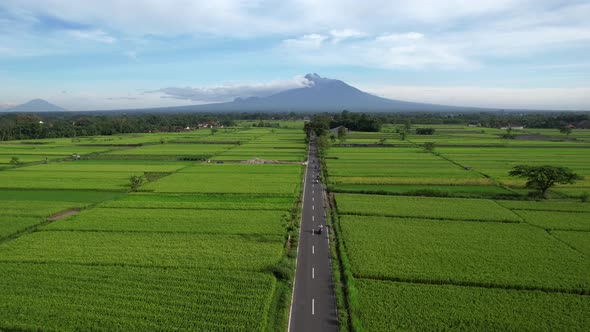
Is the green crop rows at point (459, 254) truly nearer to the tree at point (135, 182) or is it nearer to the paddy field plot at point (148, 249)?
the paddy field plot at point (148, 249)

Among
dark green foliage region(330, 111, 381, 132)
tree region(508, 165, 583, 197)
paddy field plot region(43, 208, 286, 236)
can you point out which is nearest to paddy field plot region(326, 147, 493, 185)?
tree region(508, 165, 583, 197)

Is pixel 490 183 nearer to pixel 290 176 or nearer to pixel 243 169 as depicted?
pixel 290 176

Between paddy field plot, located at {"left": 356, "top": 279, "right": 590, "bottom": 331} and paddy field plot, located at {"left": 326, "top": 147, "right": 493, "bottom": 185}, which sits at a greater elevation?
paddy field plot, located at {"left": 326, "top": 147, "right": 493, "bottom": 185}

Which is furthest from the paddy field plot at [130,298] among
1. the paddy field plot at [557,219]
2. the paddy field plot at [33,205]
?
the paddy field plot at [557,219]

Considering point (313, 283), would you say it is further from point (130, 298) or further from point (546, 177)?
point (546, 177)

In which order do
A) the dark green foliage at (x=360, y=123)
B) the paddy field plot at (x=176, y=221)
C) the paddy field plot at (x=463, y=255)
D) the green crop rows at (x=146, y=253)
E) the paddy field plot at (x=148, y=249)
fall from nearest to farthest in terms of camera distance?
1. the green crop rows at (x=146, y=253)
2. the paddy field plot at (x=463, y=255)
3. the paddy field plot at (x=148, y=249)
4. the paddy field plot at (x=176, y=221)
5. the dark green foliage at (x=360, y=123)

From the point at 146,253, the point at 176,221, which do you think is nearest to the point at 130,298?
the point at 146,253

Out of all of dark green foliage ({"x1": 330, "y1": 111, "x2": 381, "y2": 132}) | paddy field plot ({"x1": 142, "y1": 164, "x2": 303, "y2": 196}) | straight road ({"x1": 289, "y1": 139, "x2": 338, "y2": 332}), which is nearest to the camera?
straight road ({"x1": 289, "y1": 139, "x2": 338, "y2": 332})

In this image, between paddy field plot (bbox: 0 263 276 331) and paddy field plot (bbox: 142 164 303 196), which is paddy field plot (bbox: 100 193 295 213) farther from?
paddy field plot (bbox: 0 263 276 331)
